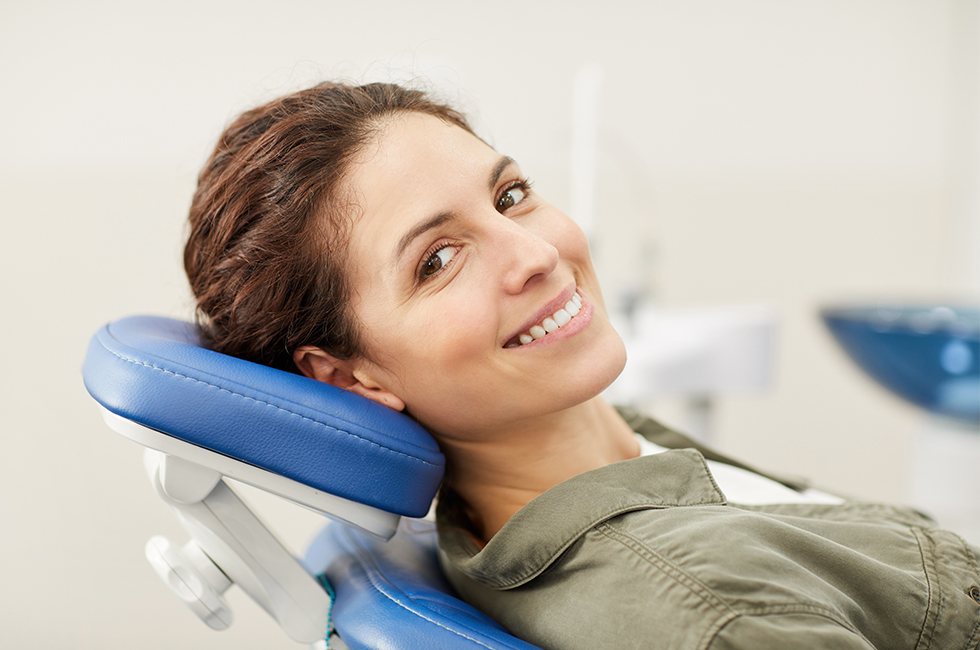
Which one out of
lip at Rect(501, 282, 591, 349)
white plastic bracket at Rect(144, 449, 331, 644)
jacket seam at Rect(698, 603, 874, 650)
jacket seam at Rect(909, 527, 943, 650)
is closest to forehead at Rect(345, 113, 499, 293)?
lip at Rect(501, 282, 591, 349)

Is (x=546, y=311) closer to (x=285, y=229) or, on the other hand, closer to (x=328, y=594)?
(x=285, y=229)

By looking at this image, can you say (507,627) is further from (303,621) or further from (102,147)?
(102,147)

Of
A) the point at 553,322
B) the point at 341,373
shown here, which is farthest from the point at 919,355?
the point at 341,373

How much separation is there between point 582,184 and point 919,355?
828mm

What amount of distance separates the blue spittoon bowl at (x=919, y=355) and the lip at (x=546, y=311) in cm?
129

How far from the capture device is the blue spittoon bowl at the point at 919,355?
192 cm

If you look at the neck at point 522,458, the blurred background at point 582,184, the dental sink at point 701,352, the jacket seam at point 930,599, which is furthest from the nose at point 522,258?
the dental sink at point 701,352

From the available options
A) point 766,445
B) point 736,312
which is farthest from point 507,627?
point 766,445

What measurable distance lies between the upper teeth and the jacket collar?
0.49ft

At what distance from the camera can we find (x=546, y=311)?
3.06 feet

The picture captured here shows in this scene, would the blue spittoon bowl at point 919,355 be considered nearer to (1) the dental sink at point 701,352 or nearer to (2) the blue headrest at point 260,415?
(1) the dental sink at point 701,352

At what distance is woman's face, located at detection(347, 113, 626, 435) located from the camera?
0.91 meters

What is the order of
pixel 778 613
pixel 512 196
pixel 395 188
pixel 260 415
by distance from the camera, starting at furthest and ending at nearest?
pixel 512 196, pixel 395 188, pixel 260 415, pixel 778 613

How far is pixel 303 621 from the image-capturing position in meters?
0.97
